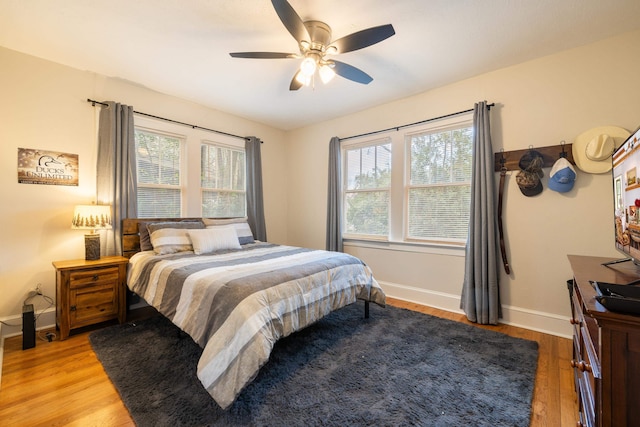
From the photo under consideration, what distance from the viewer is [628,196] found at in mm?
1357

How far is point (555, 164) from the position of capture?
247 cm

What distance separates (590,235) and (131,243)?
456 centimetres

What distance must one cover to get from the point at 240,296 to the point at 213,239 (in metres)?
1.54

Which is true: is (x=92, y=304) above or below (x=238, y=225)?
below

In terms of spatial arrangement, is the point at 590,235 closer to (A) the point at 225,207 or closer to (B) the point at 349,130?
(B) the point at 349,130

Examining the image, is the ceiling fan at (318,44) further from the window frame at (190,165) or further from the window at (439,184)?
the window frame at (190,165)

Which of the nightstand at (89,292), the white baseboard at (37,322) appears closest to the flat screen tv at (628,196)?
the nightstand at (89,292)

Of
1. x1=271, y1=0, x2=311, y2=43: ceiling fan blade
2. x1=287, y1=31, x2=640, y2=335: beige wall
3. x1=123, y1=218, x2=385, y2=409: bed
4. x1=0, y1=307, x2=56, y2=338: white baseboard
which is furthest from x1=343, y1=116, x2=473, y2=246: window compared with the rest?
x1=0, y1=307, x2=56, y2=338: white baseboard

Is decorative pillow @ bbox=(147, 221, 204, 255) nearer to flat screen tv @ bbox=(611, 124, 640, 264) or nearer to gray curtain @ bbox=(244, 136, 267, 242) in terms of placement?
gray curtain @ bbox=(244, 136, 267, 242)

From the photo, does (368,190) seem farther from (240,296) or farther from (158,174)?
(158,174)

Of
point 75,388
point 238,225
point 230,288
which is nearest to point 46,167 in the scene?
point 238,225

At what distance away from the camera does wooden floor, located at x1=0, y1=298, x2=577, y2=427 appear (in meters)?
1.50

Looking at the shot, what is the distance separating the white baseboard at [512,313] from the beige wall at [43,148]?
12.4 feet

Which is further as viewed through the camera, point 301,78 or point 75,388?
point 301,78
